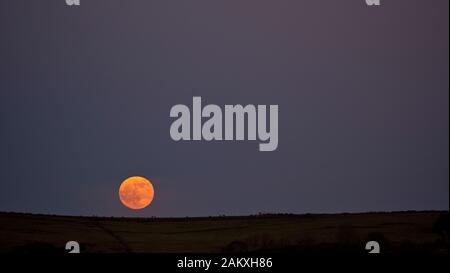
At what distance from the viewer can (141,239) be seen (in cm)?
986

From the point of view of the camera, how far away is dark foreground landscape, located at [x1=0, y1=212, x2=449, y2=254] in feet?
30.7

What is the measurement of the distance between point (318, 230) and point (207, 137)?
2.54 m

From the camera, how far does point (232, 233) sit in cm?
1016

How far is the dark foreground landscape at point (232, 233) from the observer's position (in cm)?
934
